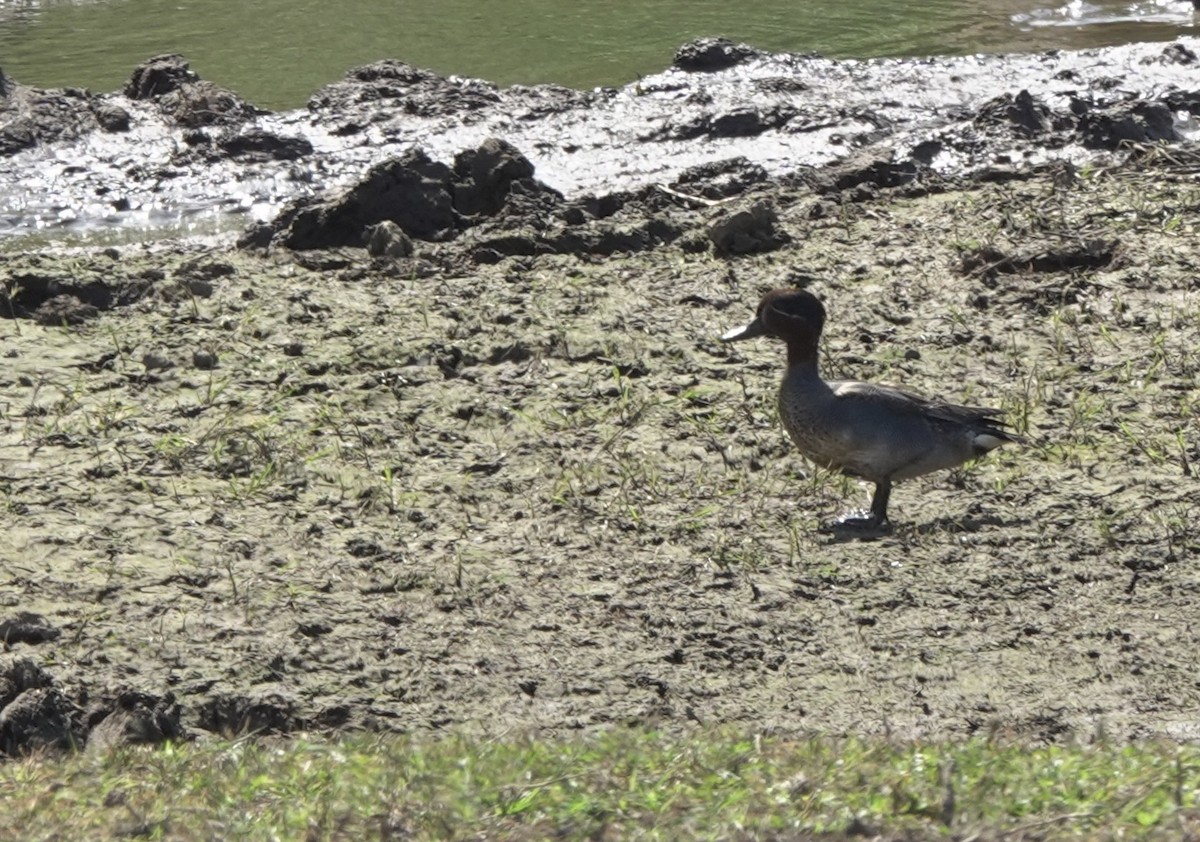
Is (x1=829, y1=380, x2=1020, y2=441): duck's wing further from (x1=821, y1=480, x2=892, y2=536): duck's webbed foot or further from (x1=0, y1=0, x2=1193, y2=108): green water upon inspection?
(x1=0, y1=0, x2=1193, y2=108): green water

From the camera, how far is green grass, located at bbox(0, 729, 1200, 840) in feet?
14.3

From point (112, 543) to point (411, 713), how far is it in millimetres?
1656

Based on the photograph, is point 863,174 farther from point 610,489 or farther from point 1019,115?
point 610,489

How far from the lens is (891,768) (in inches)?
185

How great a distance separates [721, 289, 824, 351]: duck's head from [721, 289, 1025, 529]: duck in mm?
109

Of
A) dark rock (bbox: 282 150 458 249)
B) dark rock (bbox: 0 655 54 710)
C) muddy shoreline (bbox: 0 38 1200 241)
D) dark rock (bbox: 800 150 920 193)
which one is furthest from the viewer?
muddy shoreline (bbox: 0 38 1200 241)

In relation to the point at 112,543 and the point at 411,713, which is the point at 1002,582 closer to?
the point at 411,713

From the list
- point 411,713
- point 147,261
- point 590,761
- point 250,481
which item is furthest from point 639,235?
point 590,761

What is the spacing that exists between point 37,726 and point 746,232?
5423 millimetres

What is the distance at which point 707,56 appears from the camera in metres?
14.1

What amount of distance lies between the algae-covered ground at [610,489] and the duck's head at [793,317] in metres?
0.57

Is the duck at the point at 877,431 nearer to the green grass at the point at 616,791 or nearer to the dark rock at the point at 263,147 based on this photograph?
the green grass at the point at 616,791

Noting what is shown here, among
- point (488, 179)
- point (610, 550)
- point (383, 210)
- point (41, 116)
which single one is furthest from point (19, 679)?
point (41, 116)

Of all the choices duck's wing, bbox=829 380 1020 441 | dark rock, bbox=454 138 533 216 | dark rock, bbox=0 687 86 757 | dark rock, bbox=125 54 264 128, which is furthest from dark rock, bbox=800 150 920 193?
dark rock, bbox=0 687 86 757
